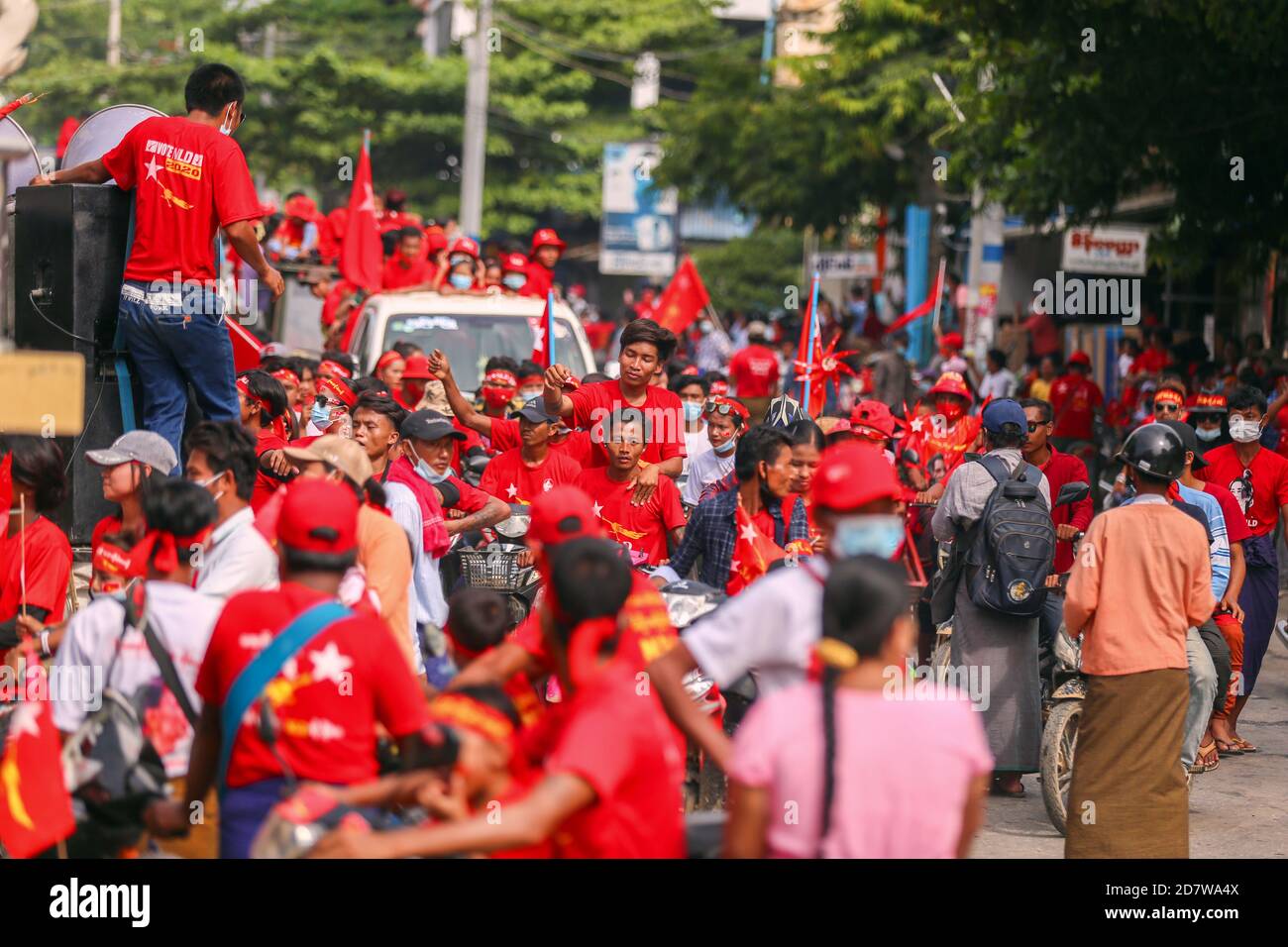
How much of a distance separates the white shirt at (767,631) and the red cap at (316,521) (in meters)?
0.91

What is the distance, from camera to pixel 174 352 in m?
7.45

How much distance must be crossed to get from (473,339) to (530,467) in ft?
12.8

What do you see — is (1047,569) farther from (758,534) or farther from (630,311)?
(630,311)

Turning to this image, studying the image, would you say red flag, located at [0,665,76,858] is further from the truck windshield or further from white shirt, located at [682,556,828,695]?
the truck windshield

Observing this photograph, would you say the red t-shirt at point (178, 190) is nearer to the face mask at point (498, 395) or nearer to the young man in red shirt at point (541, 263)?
the face mask at point (498, 395)

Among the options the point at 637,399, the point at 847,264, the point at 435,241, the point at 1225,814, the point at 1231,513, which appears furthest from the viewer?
the point at 847,264

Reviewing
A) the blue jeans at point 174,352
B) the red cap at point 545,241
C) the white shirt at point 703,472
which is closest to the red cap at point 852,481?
the blue jeans at point 174,352

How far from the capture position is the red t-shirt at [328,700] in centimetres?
434

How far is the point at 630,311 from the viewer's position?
2819 centimetres

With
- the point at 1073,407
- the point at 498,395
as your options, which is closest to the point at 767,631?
the point at 498,395

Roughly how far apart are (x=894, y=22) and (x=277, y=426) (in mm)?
20367

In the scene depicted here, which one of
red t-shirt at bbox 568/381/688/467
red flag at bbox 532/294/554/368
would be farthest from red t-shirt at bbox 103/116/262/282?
red flag at bbox 532/294/554/368

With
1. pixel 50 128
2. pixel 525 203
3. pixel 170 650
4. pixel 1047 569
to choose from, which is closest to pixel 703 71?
pixel 525 203

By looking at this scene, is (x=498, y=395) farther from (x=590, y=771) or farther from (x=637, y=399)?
(x=590, y=771)
